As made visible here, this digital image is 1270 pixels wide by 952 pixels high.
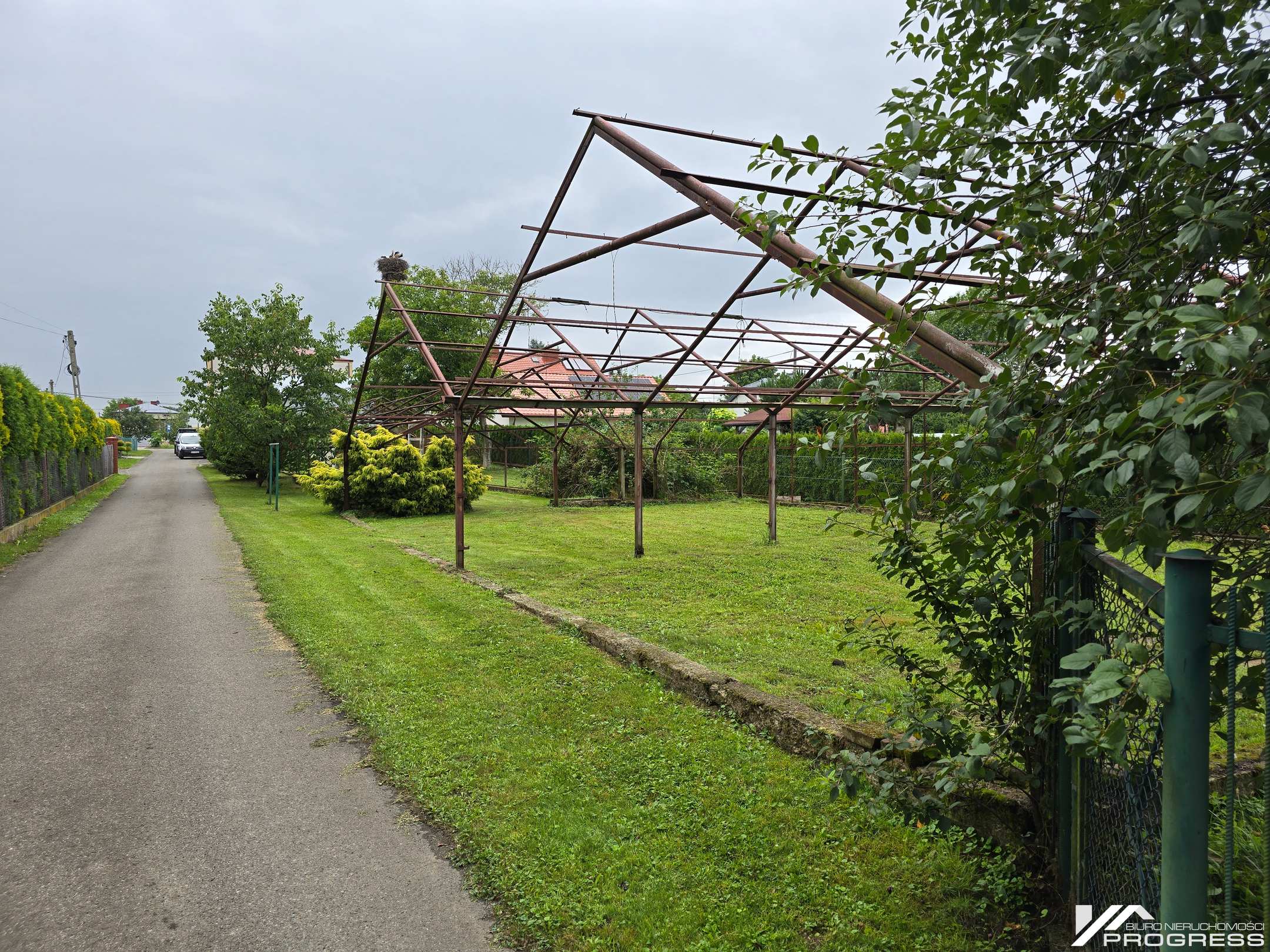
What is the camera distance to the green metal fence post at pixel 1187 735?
1441 mm

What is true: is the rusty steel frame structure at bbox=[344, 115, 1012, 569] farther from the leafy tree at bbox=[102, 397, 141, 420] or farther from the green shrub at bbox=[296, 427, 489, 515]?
the leafy tree at bbox=[102, 397, 141, 420]

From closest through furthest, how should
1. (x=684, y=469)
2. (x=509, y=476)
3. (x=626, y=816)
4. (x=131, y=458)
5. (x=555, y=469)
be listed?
(x=626, y=816) → (x=555, y=469) → (x=684, y=469) → (x=509, y=476) → (x=131, y=458)

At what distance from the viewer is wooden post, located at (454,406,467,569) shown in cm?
1153

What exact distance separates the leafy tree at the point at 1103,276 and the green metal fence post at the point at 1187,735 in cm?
6

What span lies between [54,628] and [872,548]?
11.3 meters

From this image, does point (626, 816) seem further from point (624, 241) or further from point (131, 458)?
point (131, 458)

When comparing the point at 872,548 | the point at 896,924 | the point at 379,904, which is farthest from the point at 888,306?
the point at 872,548

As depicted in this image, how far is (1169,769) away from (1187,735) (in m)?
0.09

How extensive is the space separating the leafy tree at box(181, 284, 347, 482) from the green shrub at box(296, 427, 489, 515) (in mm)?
4627

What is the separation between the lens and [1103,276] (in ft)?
6.66

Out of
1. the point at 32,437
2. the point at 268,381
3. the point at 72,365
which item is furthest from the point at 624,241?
the point at 72,365

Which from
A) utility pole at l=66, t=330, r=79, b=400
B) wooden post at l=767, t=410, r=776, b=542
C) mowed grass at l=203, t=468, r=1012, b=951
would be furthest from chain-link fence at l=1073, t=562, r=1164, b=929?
utility pole at l=66, t=330, r=79, b=400

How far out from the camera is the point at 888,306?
3.42 meters

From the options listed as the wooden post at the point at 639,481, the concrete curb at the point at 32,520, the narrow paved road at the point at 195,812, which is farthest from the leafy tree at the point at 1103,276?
the concrete curb at the point at 32,520
